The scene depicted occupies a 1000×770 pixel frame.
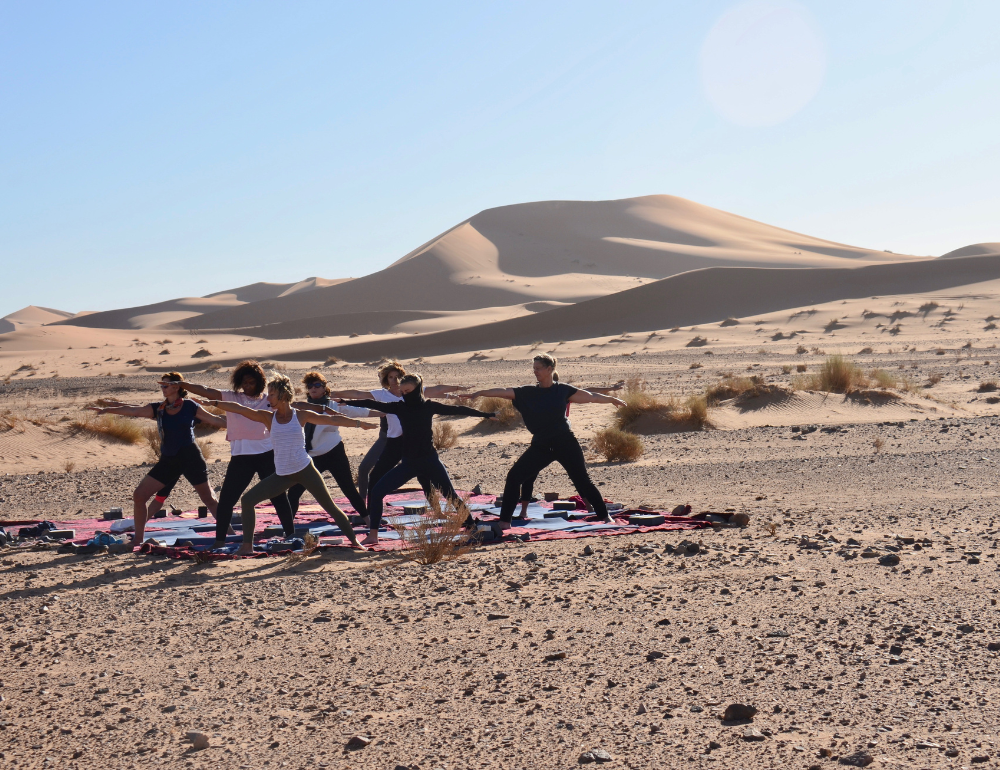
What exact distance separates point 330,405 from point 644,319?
55973 mm

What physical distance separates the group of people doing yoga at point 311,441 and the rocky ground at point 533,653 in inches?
25.0

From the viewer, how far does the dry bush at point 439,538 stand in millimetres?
8508

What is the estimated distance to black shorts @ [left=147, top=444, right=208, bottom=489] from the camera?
9.25 metres

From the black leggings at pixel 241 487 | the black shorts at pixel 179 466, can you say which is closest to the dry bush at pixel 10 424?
the black shorts at pixel 179 466

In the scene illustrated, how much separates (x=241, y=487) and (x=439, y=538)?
1902 millimetres

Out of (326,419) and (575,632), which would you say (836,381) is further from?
(575,632)

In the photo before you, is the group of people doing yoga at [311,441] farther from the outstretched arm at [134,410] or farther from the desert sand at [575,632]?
the desert sand at [575,632]

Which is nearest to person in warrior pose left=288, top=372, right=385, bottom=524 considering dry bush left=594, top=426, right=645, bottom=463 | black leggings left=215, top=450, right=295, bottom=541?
black leggings left=215, top=450, right=295, bottom=541

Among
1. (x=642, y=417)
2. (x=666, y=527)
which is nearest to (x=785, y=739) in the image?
(x=666, y=527)

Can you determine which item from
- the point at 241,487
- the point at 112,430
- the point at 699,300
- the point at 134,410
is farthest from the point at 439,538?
the point at 699,300

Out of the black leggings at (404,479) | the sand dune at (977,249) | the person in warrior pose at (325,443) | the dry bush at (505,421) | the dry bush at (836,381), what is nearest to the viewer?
the black leggings at (404,479)

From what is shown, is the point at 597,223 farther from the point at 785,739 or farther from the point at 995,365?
the point at 785,739

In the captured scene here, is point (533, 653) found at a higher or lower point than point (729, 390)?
lower

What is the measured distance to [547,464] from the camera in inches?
395
